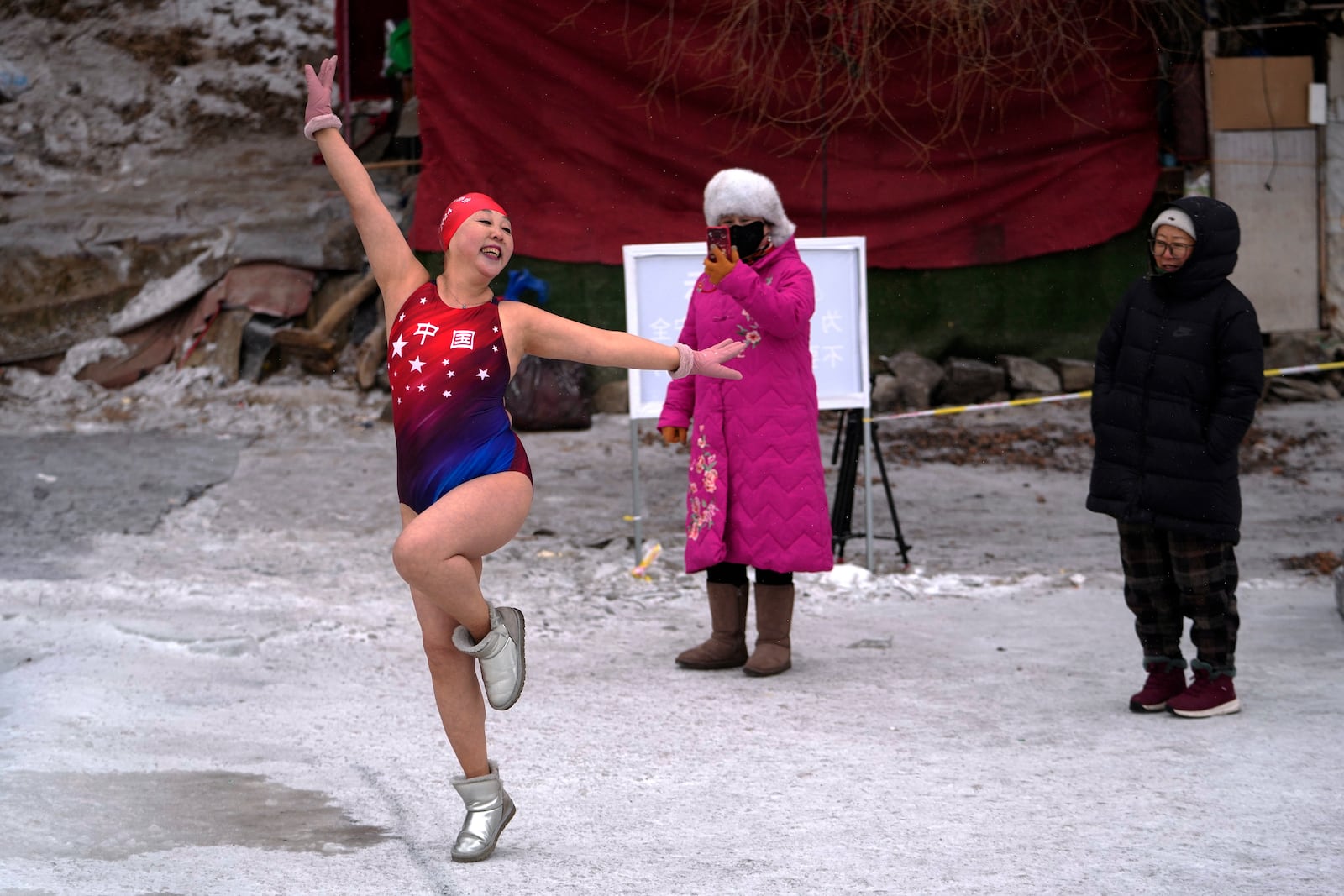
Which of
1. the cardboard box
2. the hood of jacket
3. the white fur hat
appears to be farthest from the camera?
the cardboard box

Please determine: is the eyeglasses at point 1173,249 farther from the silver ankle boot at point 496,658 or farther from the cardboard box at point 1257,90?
the cardboard box at point 1257,90

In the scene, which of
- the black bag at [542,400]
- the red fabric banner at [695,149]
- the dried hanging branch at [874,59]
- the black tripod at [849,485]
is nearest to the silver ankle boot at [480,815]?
the black tripod at [849,485]

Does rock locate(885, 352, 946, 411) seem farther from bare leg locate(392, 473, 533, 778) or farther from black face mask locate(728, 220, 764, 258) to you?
bare leg locate(392, 473, 533, 778)

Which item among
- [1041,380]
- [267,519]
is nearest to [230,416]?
[267,519]

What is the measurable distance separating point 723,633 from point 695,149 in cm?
565

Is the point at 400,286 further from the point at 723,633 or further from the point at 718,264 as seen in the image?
the point at 723,633

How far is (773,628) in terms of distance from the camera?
557 cm

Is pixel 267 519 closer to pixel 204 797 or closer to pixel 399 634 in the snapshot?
pixel 399 634

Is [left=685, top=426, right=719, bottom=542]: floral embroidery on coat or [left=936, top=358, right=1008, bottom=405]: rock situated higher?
[left=936, top=358, right=1008, bottom=405]: rock

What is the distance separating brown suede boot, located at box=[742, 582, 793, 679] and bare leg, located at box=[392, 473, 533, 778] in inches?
78.4

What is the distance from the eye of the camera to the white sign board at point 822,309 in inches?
274

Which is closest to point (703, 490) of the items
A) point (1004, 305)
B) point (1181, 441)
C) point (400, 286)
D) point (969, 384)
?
point (1181, 441)

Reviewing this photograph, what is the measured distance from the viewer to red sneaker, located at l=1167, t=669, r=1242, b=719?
4836mm

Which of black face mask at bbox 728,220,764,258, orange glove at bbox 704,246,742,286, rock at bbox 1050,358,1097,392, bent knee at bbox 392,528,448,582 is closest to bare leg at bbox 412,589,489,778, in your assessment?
bent knee at bbox 392,528,448,582
